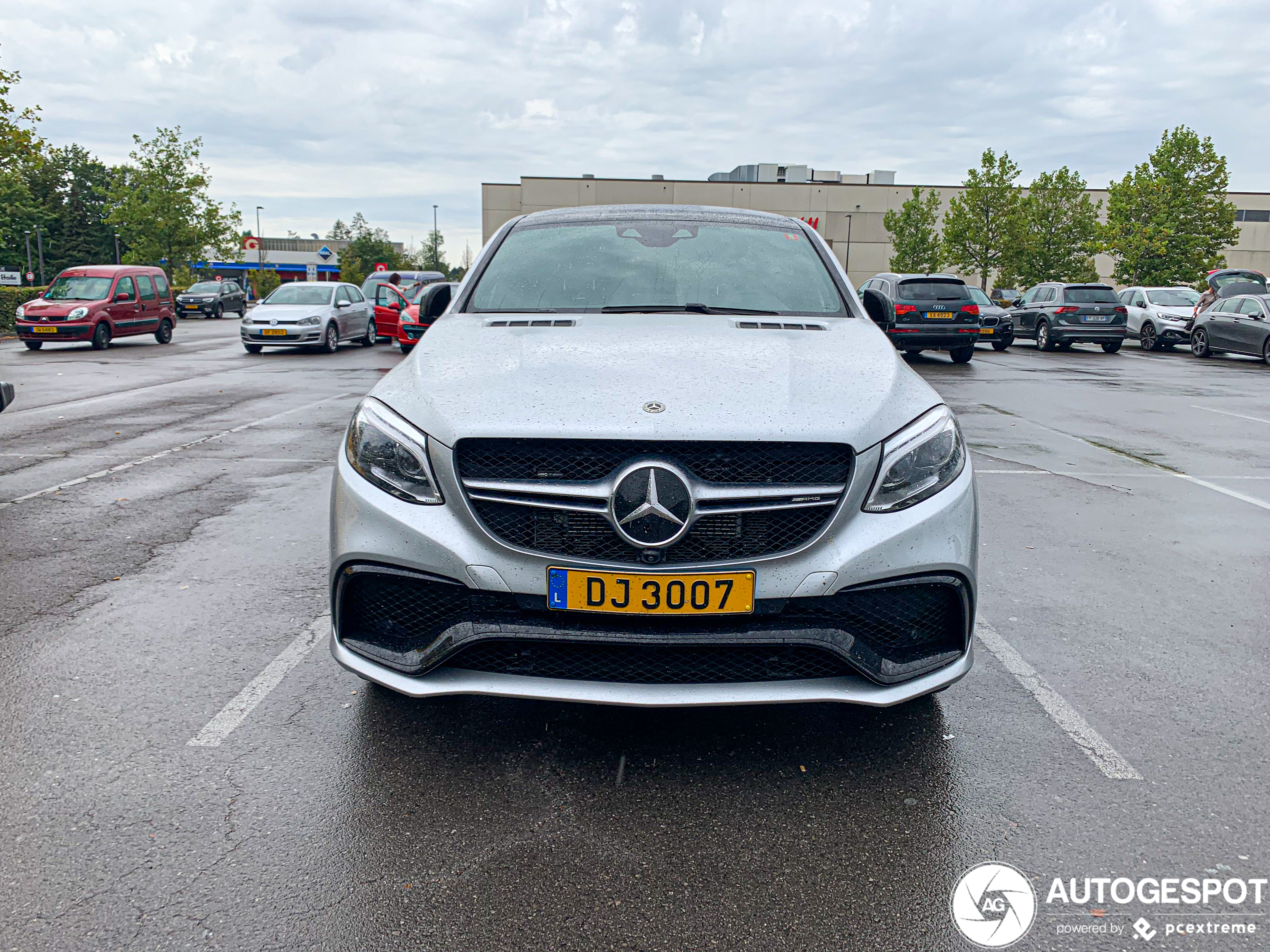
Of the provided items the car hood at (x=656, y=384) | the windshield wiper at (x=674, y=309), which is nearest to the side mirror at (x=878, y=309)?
the windshield wiper at (x=674, y=309)

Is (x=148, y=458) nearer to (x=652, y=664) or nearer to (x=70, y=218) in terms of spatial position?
(x=652, y=664)

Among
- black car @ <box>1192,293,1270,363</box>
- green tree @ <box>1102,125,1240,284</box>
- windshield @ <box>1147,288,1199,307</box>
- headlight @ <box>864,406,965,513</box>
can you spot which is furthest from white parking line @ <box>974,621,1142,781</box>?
green tree @ <box>1102,125,1240,284</box>

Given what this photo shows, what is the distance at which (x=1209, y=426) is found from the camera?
11367 millimetres

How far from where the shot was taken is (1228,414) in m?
12.6

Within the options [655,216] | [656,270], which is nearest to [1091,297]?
[655,216]

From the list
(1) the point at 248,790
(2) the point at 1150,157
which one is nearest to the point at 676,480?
(1) the point at 248,790

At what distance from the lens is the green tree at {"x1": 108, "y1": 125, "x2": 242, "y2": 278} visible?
1897 inches

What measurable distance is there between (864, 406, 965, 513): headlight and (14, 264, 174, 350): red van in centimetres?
2336

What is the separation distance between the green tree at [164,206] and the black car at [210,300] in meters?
7.02

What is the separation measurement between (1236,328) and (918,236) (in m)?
28.0

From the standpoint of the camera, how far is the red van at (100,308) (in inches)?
861

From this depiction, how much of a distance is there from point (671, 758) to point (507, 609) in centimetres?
76

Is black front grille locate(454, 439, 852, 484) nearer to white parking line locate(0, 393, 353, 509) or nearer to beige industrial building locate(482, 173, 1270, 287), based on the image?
white parking line locate(0, 393, 353, 509)

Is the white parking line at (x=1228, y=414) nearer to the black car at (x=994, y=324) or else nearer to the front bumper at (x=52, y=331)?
the black car at (x=994, y=324)
